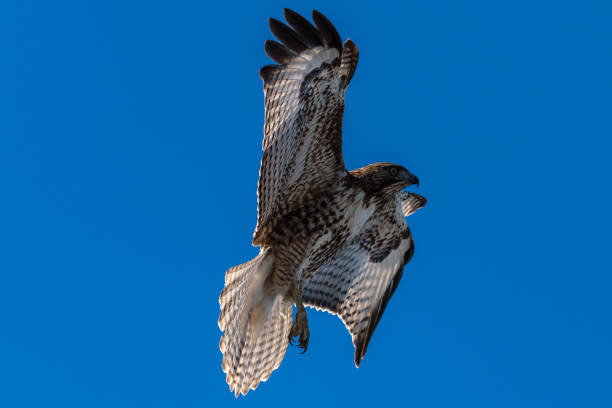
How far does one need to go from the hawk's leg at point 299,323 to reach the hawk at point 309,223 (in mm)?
11

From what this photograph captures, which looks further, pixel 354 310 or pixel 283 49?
pixel 354 310

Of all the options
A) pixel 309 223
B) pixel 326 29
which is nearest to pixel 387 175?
pixel 309 223

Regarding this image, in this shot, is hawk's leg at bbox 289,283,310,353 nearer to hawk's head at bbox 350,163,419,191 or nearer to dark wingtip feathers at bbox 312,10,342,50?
hawk's head at bbox 350,163,419,191

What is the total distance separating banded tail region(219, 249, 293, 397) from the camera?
8.55m

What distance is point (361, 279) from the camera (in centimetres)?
958

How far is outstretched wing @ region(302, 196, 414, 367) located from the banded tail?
0.66 metres

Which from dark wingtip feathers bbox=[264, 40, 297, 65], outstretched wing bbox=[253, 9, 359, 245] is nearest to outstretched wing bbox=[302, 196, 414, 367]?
outstretched wing bbox=[253, 9, 359, 245]

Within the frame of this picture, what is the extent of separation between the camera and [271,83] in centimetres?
753

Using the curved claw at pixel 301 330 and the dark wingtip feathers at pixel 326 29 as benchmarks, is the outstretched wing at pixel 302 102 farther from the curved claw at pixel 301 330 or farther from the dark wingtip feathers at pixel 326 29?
the curved claw at pixel 301 330

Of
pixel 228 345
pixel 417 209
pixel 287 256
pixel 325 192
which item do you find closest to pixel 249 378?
pixel 228 345

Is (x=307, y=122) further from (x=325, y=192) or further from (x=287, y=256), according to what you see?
(x=287, y=256)

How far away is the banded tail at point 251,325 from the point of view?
8.55m

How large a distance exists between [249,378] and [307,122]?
9.63 ft

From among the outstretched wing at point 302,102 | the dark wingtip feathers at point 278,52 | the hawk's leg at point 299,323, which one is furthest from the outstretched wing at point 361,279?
the dark wingtip feathers at point 278,52
